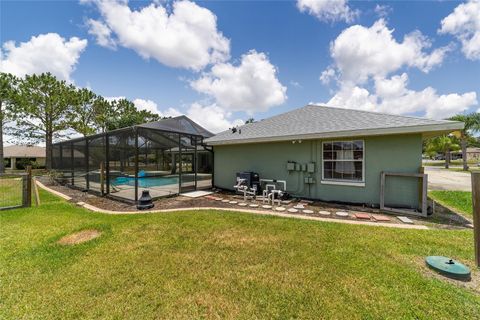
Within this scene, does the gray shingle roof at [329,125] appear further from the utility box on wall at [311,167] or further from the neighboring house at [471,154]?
the neighboring house at [471,154]

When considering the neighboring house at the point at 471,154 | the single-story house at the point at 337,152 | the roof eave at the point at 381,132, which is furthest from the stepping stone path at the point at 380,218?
the neighboring house at the point at 471,154

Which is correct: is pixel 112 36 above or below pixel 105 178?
above

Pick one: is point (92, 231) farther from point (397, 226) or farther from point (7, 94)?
point (7, 94)

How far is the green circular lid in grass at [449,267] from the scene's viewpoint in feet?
9.33

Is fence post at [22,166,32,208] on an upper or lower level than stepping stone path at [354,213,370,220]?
upper

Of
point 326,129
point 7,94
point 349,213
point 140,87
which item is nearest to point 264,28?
point 326,129

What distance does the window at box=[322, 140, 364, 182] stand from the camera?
701 cm

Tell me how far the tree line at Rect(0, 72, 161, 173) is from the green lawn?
69.8 ft

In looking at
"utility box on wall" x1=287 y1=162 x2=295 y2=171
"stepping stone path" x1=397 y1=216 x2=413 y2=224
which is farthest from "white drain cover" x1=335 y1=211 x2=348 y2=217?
"utility box on wall" x1=287 y1=162 x2=295 y2=171

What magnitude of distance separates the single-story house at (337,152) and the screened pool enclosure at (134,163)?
1831 mm

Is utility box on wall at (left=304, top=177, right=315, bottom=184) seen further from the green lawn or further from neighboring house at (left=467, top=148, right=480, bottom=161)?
neighboring house at (left=467, top=148, right=480, bottom=161)

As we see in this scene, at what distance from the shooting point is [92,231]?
479 cm

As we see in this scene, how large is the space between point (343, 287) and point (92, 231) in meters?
5.39

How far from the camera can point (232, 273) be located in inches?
119
